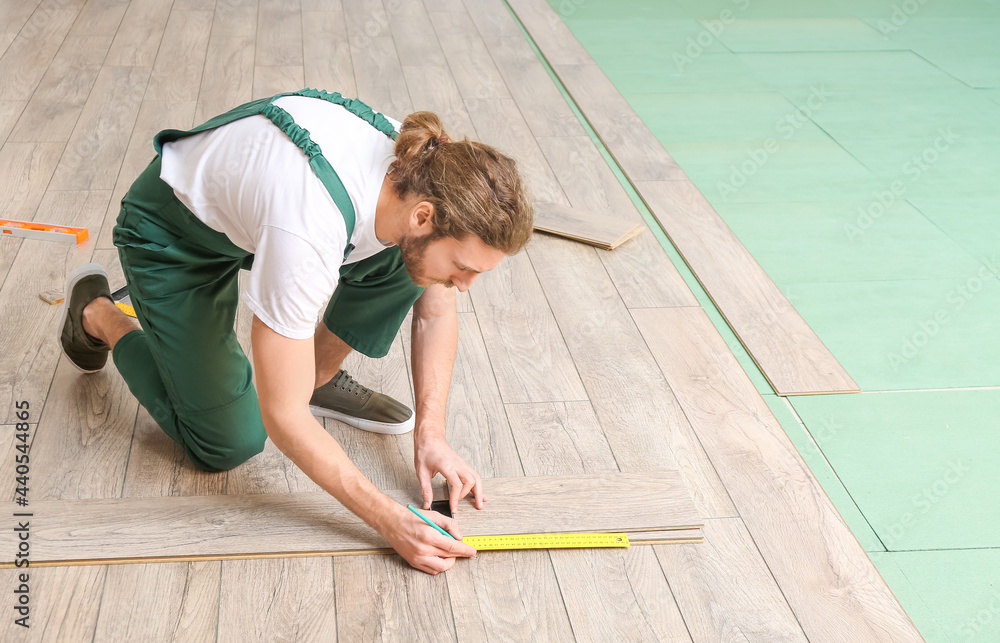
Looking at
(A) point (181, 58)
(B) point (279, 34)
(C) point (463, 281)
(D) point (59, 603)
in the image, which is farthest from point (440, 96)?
(D) point (59, 603)

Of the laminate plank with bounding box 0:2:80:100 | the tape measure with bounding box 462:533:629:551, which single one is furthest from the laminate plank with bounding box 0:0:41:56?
the tape measure with bounding box 462:533:629:551

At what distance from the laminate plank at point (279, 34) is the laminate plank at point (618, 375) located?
87.6 inches

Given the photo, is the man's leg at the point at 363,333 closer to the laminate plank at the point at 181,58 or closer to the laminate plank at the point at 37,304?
the laminate plank at the point at 37,304

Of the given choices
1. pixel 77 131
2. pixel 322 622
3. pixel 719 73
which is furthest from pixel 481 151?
pixel 719 73

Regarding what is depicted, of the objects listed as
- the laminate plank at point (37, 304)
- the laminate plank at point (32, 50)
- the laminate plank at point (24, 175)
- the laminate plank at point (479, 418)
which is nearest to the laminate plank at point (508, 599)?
the laminate plank at point (479, 418)

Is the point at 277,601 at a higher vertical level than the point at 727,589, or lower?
lower

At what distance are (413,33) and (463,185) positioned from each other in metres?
4.04

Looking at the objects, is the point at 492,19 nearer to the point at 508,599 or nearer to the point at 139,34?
the point at 139,34

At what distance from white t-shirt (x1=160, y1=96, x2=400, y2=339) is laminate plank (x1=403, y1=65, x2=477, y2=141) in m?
2.34

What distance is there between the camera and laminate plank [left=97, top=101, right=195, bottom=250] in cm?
306

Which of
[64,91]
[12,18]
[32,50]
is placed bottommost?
[12,18]

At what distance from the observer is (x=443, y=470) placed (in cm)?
191

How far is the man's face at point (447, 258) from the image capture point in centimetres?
152

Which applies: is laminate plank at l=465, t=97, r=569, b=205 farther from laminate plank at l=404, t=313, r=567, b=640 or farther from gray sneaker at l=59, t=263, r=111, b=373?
gray sneaker at l=59, t=263, r=111, b=373
